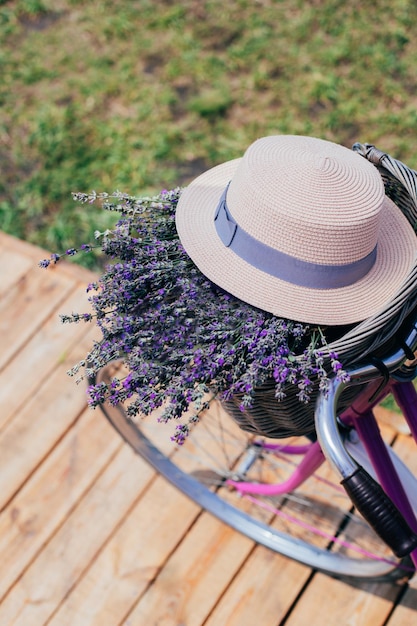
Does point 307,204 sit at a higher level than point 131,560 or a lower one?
higher

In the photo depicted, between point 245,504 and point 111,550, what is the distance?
489 mm

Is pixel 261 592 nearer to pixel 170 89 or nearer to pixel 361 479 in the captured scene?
pixel 361 479

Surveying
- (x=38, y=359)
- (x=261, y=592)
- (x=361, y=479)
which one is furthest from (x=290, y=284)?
(x=38, y=359)

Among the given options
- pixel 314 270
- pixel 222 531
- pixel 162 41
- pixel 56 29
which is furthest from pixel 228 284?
pixel 56 29

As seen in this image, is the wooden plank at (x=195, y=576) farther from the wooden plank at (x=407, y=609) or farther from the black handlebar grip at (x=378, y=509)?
the black handlebar grip at (x=378, y=509)

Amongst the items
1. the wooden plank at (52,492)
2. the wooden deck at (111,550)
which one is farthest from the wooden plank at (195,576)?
the wooden plank at (52,492)

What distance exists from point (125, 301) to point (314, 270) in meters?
0.40

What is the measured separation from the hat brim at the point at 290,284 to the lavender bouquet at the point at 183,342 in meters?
0.04

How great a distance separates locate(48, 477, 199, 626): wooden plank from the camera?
223 centimetres

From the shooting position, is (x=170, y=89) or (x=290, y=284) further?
(x=170, y=89)

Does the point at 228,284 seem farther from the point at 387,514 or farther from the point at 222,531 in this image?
the point at 222,531

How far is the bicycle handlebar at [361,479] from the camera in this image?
135cm

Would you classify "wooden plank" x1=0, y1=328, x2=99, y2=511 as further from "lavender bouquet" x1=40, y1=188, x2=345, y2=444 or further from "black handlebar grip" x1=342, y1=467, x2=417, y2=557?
"black handlebar grip" x1=342, y1=467, x2=417, y2=557

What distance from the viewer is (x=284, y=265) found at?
4.52ft
